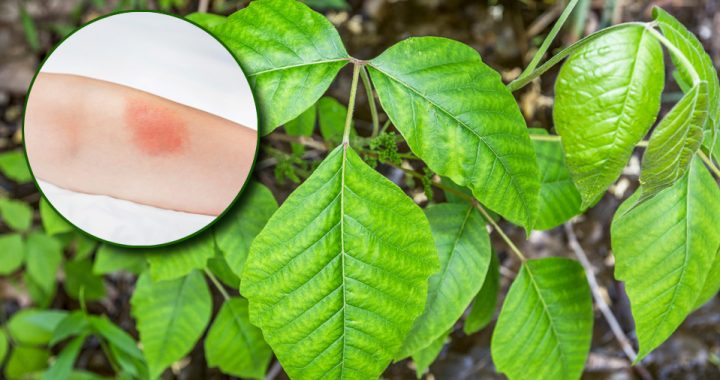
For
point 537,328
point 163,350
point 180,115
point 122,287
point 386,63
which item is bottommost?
point 122,287

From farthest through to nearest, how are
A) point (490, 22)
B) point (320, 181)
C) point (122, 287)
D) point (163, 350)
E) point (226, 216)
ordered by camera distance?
1. point (490, 22)
2. point (122, 287)
3. point (163, 350)
4. point (226, 216)
5. point (320, 181)

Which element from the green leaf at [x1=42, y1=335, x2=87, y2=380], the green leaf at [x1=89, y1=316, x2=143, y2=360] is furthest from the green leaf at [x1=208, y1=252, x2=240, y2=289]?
the green leaf at [x1=42, y1=335, x2=87, y2=380]

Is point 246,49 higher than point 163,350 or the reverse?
higher

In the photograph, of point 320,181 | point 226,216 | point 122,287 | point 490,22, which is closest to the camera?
point 320,181

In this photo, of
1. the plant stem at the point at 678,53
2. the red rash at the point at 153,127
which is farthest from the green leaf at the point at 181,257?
the plant stem at the point at 678,53

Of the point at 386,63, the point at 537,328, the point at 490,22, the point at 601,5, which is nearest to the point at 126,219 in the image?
the point at 386,63

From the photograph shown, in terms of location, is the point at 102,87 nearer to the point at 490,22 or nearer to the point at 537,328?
the point at 537,328

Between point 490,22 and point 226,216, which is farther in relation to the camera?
point 490,22

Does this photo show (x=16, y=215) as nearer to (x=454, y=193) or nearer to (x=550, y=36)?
(x=454, y=193)
